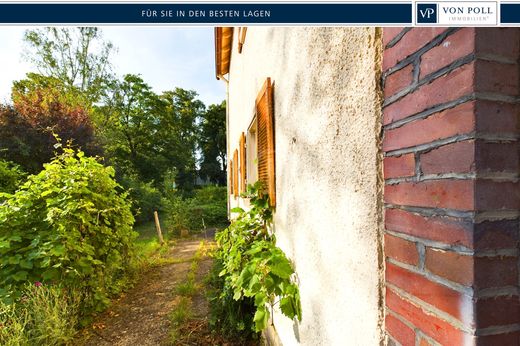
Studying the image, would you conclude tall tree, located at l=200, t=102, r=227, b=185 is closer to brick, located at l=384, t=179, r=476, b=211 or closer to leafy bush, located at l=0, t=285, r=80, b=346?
leafy bush, located at l=0, t=285, r=80, b=346

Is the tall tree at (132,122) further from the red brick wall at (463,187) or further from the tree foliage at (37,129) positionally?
the red brick wall at (463,187)

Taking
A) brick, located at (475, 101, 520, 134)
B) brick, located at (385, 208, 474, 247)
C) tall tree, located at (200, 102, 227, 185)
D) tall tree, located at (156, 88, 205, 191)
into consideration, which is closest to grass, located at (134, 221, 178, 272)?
brick, located at (385, 208, 474, 247)

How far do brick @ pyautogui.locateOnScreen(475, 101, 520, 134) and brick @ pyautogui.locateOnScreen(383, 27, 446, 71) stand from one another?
24 cm

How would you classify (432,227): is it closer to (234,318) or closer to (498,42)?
(498,42)

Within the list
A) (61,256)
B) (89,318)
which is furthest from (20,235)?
(89,318)

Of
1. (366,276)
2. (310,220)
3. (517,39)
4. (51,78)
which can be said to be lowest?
(366,276)

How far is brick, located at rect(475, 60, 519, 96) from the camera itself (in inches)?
22.7

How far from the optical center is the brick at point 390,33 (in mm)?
827

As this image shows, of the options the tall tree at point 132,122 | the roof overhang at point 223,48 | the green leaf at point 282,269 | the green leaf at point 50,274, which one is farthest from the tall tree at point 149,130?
the green leaf at point 282,269

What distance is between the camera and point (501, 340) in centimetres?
58

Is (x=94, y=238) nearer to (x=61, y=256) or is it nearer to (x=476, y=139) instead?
(x=61, y=256)

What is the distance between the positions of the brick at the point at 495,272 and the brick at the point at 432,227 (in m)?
0.05

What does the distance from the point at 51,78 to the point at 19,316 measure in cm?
1775

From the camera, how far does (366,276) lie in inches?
39.3
